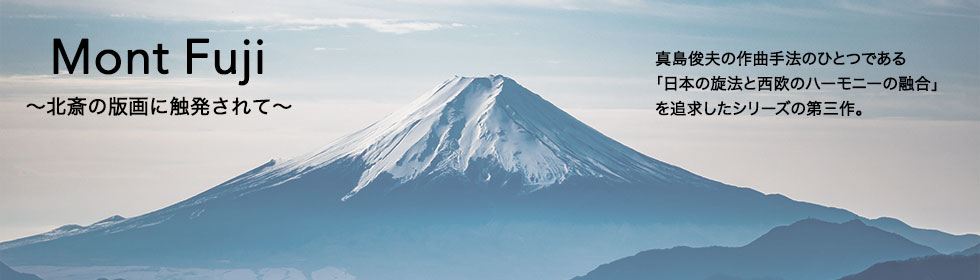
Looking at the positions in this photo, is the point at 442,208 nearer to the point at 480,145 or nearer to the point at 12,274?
the point at 480,145

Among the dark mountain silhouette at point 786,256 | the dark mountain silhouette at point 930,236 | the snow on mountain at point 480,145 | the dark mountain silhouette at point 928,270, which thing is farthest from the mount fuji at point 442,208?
the dark mountain silhouette at point 928,270

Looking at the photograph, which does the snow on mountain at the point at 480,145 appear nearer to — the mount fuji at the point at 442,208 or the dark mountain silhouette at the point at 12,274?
the mount fuji at the point at 442,208

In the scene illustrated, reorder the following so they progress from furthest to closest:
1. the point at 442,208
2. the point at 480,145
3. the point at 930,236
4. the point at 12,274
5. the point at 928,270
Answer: the point at 930,236 < the point at 442,208 < the point at 480,145 < the point at 12,274 < the point at 928,270

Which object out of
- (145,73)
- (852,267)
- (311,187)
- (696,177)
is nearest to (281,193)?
(311,187)

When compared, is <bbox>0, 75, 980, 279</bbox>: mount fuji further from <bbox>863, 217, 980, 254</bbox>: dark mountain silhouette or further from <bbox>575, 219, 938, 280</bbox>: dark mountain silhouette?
<bbox>863, 217, 980, 254</bbox>: dark mountain silhouette

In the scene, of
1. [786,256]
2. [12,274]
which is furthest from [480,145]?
[12,274]

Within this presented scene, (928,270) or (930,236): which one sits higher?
(928,270)

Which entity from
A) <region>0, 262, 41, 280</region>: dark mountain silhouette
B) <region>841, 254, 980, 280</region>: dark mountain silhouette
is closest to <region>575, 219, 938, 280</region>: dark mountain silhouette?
<region>841, 254, 980, 280</region>: dark mountain silhouette

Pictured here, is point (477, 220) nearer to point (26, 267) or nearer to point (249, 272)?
point (249, 272)
